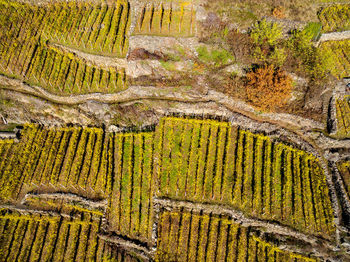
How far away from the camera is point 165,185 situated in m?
31.5

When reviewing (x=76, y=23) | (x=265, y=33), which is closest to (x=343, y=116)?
(x=265, y=33)

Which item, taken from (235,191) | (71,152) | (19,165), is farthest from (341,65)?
(19,165)

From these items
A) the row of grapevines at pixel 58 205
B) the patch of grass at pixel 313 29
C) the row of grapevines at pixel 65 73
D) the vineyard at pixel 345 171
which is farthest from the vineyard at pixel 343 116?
the row of grapevines at pixel 58 205

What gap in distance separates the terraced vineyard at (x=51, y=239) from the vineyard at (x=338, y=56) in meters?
38.6

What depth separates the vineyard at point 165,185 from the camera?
95.3 feet

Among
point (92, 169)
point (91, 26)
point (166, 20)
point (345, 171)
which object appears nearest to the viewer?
point (345, 171)

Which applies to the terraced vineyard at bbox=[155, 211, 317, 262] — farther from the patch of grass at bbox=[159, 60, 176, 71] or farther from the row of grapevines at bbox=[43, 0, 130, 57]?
the row of grapevines at bbox=[43, 0, 130, 57]

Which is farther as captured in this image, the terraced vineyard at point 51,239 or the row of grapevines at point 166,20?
the row of grapevines at point 166,20

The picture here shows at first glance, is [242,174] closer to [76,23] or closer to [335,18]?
[335,18]

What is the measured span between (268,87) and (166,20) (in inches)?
714

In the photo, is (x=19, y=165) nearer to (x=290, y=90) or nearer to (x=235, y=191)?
(x=235, y=191)

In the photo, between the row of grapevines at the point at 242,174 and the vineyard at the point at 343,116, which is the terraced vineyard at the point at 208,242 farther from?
the vineyard at the point at 343,116

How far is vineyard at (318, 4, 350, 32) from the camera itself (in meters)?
36.3

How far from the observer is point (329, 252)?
1042 inches
